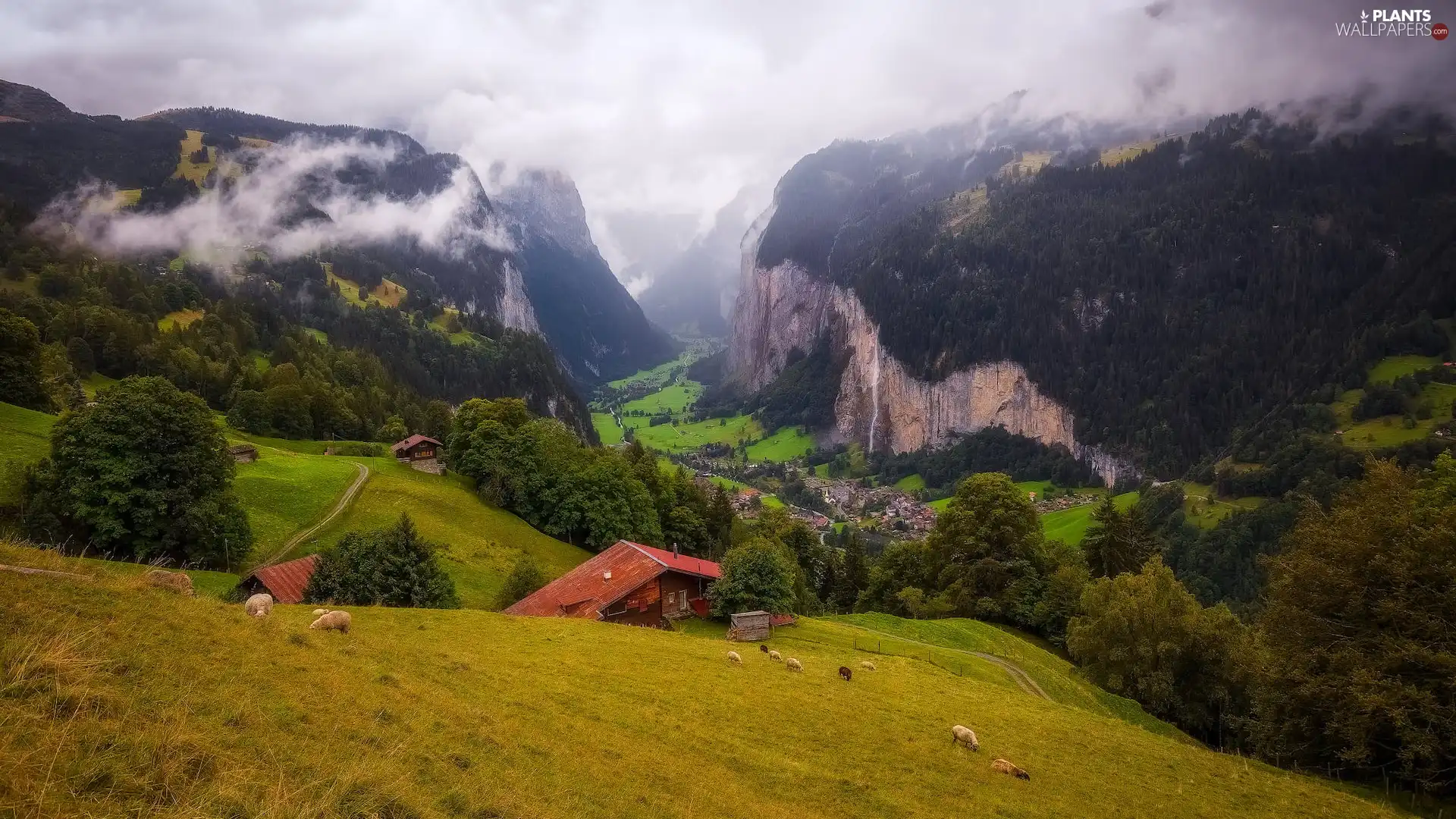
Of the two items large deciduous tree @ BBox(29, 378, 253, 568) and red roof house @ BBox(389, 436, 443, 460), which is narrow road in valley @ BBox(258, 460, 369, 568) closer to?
large deciduous tree @ BBox(29, 378, 253, 568)

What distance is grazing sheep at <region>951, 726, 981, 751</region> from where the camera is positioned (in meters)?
20.6

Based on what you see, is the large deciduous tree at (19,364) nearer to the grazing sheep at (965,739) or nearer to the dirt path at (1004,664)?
the dirt path at (1004,664)

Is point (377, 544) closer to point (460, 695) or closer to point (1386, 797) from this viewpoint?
point (460, 695)

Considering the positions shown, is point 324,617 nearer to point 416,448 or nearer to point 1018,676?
point 1018,676

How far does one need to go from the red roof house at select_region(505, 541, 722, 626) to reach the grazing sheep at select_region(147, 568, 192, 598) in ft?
72.2

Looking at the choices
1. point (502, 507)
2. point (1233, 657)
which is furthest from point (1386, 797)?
point (502, 507)

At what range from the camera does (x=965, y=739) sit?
68.3 ft

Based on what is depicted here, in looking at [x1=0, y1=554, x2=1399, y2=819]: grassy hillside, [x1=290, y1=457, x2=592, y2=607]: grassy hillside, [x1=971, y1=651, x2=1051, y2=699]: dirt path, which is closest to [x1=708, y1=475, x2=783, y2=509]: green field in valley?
[x1=290, y1=457, x2=592, y2=607]: grassy hillside

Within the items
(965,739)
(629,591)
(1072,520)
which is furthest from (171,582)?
(1072,520)

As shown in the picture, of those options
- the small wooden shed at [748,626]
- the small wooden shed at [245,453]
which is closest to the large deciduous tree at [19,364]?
the small wooden shed at [245,453]

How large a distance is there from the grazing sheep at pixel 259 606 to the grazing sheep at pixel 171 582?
157 centimetres

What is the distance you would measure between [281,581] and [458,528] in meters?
23.1

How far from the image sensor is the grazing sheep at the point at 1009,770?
749 inches

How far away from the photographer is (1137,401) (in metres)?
178
